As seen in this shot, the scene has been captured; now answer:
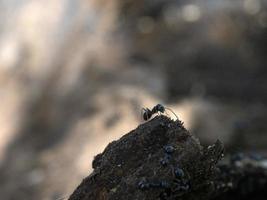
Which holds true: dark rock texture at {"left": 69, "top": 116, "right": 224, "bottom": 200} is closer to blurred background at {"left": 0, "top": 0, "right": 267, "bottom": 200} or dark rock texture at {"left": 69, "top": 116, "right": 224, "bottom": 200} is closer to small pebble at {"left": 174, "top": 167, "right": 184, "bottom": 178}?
small pebble at {"left": 174, "top": 167, "right": 184, "bottom": 178}

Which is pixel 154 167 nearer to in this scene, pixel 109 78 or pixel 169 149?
pixel 169 149

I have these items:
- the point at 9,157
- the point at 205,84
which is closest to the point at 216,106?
the point at 205,84

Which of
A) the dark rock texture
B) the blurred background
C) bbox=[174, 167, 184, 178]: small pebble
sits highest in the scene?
the blurred background

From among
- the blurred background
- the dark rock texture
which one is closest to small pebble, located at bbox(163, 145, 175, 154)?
the dark rock texture

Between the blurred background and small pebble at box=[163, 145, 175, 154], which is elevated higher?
the blurred background

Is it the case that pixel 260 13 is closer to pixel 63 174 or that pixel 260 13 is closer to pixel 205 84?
pixel 205 84
